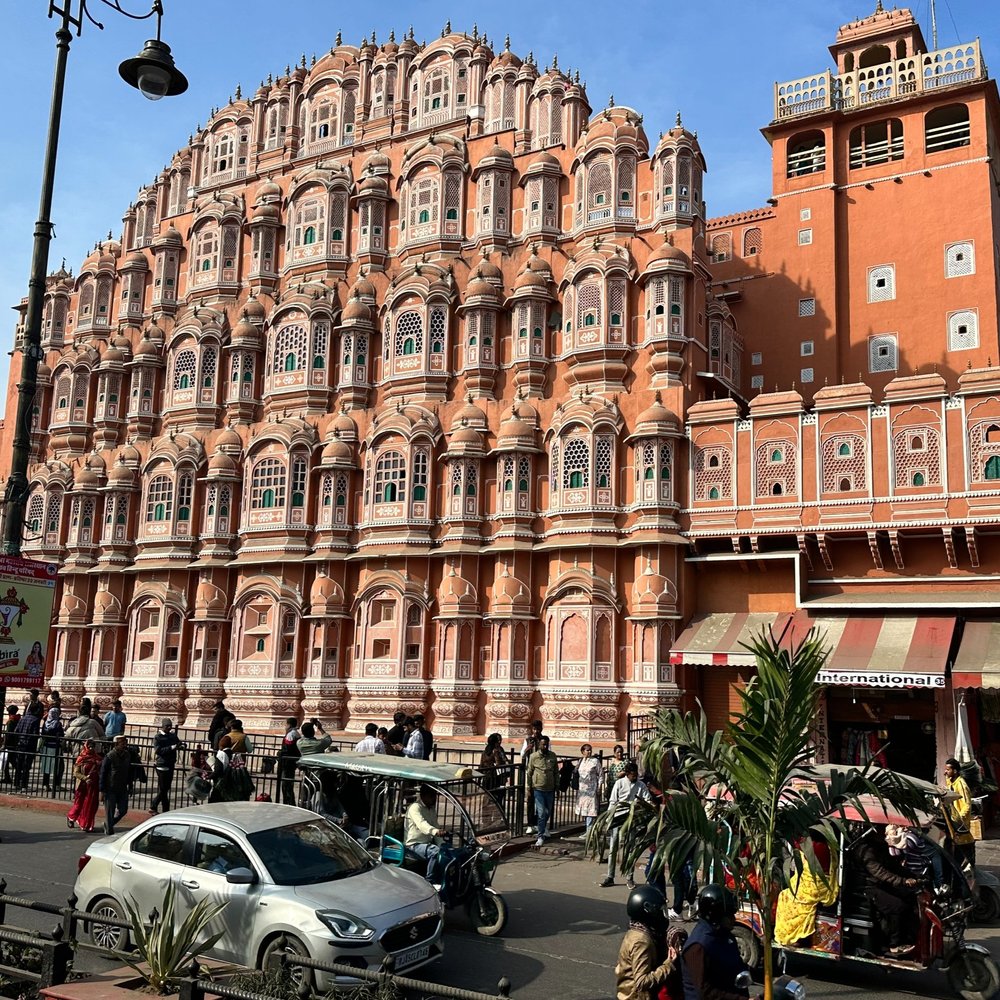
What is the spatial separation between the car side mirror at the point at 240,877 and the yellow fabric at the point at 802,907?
4.96m

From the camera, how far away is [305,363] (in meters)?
33.6

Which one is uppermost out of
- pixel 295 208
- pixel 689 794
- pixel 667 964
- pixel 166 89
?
pixel 295 208

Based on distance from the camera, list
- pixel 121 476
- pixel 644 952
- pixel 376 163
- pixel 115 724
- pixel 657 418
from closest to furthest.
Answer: pixel 644 952, pixel 115 724, pixel 657 418, pixel 376 163, pixel 121 476

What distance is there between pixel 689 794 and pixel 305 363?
94.0 feet

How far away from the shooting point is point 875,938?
9.44 meters

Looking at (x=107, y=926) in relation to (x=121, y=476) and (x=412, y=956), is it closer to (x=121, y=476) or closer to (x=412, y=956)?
(x=412, y=956)

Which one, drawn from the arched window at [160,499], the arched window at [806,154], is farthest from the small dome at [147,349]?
the arched window at [806,154]

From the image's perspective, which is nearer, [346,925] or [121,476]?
[346,925]

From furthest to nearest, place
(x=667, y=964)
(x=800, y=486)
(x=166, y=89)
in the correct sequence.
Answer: (x=800, y=486) → (x=166, y=89) → (x=667, y=964)

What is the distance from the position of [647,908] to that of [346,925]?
11.2ft

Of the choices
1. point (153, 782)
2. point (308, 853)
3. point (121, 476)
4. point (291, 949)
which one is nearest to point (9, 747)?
point (153, 782)

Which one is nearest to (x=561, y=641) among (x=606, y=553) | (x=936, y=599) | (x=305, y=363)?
(x=606, y=553)

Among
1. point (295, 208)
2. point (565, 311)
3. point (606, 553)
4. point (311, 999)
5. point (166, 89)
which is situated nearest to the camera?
point (311, 999)

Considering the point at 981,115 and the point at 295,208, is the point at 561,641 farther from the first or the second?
the point at 981,115
